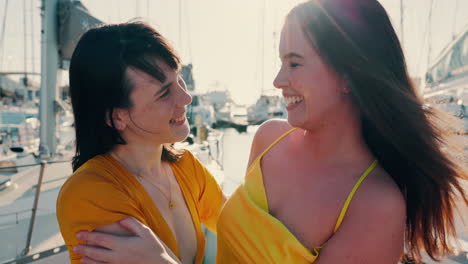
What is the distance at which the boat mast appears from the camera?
4.80 meters

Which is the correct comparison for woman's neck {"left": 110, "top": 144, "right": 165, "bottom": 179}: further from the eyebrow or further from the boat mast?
the boat mast

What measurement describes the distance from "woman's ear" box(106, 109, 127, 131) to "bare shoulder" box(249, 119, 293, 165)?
2.46ft

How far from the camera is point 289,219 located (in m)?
1.43

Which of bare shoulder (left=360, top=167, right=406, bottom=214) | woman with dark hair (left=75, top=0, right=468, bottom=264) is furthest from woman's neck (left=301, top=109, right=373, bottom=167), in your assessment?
bare shoulder (left=360, top=167, right=406, bottom=214)

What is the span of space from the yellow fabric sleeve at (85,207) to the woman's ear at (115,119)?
12.9 inches

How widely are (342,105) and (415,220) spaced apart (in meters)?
0.60

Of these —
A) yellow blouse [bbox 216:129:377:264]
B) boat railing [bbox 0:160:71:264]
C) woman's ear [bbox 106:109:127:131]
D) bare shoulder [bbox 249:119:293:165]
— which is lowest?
boat railing [bbox 0:160:71:264]

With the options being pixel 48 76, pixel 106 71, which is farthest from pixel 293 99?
pixel 48 76

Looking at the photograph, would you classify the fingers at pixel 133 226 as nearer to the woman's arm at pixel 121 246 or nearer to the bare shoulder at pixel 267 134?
the woman's arm at pixel 121 246

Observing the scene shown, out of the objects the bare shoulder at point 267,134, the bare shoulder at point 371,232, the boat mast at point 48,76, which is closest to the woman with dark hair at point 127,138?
the bare shoulder at point 267,134

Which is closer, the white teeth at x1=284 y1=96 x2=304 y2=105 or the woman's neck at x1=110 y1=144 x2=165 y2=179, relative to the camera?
the white teeth at x1=284 y1=96 x2=304 y2=105

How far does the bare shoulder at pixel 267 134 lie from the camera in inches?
72.8

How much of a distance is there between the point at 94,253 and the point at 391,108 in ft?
4.35

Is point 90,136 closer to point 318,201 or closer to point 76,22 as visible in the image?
point 318,201
